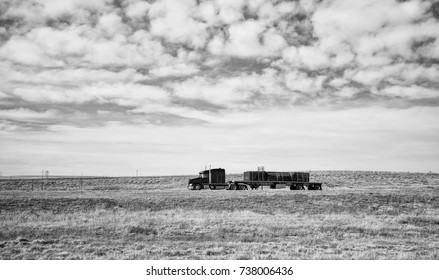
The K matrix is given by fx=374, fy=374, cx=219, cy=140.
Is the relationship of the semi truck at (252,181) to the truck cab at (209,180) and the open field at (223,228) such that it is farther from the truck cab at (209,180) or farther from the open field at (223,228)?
the open field at (223,228)

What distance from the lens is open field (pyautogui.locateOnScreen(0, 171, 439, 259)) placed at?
1374cm

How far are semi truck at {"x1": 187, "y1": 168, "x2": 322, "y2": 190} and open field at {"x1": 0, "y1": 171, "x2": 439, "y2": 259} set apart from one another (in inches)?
433

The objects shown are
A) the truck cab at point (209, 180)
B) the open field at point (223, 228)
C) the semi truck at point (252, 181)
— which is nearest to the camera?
the open field at point (223, 228)

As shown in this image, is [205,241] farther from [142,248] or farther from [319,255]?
[319,255]

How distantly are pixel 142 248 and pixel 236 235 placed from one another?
191 inches

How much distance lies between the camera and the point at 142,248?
14430 millimetres

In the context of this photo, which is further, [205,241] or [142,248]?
[205,241]

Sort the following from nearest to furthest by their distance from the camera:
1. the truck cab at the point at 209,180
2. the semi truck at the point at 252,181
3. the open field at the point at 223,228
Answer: the open field at the point at 223,228 → the semi truck at the point at 252,181 → the truck cab at the point at 209,180

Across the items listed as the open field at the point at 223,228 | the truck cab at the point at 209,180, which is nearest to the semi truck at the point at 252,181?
the truck cab at the point at 209,180

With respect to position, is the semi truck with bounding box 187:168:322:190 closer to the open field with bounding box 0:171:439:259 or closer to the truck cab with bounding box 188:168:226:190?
the truck cab with bounding box 188:168:226:190

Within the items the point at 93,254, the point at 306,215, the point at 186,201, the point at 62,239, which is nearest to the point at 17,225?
the point at 62,239

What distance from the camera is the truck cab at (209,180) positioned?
45500 millimetres

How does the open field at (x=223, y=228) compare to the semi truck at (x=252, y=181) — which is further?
the semi truck at (x=252, y=181)

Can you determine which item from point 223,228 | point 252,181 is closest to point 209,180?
point 252,181
